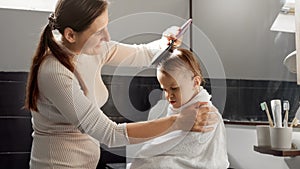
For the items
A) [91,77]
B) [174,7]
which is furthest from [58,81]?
[174,7]

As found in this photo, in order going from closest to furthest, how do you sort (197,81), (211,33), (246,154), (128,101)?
(197,81)
(128,101)
(246,154)
(211,33)

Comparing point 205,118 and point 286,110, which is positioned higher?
point 205,118

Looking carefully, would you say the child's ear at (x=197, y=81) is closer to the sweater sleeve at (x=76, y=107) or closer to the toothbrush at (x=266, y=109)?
the sweater sleeve at (x=76, y=107)

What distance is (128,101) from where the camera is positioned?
132 centimetres

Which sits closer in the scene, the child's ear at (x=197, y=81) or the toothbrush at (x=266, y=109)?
the child's ear at (x=197, y=81)

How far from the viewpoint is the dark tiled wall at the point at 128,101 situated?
124 centimetres

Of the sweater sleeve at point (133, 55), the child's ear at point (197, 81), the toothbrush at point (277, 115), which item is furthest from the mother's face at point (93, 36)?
the toothbrush at point (277, 115)

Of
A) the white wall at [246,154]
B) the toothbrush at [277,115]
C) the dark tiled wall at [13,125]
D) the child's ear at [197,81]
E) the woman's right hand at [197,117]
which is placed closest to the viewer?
the woman's right hand at [197,117]

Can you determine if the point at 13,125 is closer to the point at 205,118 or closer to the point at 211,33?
the point at 211,33

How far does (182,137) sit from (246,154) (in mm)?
640

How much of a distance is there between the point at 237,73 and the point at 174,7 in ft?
2.05

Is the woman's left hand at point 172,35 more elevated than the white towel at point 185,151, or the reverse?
the woman's left hand at point 172,35

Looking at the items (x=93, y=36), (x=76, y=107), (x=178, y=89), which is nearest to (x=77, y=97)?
(x=76, y=107)

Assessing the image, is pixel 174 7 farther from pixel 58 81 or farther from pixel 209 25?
pixel 58 81
